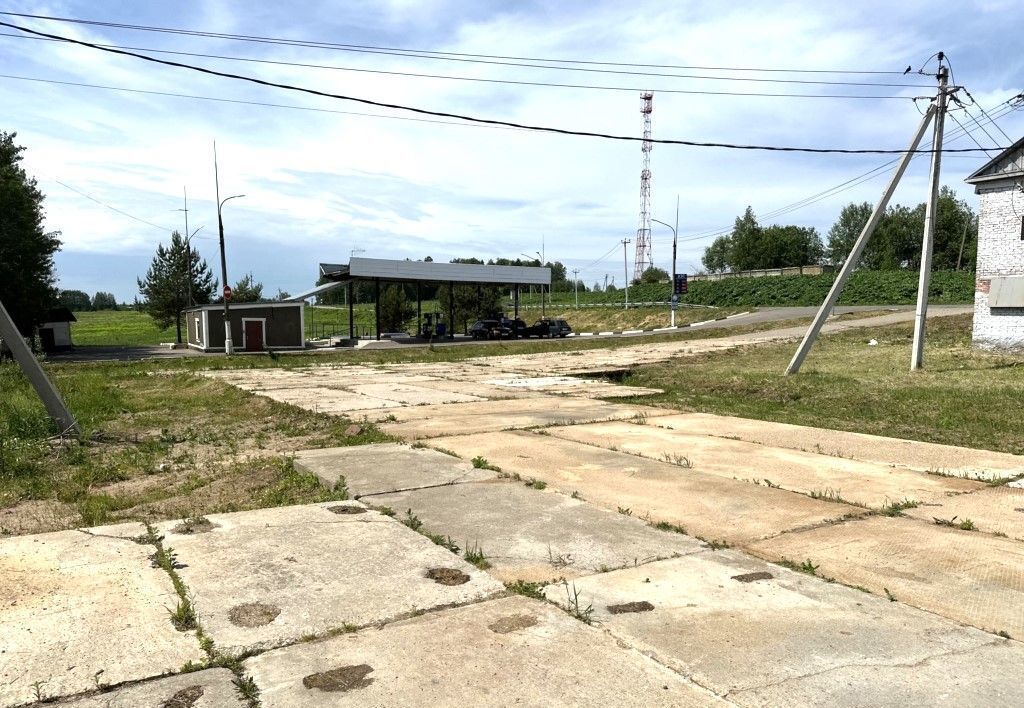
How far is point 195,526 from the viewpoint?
18.4 ft

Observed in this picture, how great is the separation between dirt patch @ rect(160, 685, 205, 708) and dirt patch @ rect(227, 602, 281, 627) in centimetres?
66

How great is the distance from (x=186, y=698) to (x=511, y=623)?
162cm

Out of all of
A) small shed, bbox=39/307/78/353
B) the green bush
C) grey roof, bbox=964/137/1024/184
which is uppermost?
grey roof, bbox=964/137/1024/184

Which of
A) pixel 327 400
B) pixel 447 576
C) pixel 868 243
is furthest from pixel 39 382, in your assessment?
pixel 868 243

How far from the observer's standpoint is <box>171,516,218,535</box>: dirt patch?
549cm

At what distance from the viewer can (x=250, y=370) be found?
85.5 ft

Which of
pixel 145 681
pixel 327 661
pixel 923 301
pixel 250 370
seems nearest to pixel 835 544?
pixel 327 661

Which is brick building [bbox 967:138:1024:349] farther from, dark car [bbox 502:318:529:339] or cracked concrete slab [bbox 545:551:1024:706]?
dark car [bbox 502:318:529:339]

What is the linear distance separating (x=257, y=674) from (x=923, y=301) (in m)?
19.0

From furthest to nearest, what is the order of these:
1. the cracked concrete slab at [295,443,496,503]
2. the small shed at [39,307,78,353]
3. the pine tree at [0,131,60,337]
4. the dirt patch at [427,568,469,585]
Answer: the small shed at [39,307,78,353] → the pine tree at [0,131,60,337] → the cracked concrete slab at [295,443,496,503] → the dirt patch at [427,568,469,585]

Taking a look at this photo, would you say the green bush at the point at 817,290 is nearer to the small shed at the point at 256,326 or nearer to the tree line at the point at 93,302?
the small shed at the point at 256,326

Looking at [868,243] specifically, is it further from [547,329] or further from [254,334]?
[254,334]

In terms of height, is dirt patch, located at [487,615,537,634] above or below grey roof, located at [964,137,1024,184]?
below

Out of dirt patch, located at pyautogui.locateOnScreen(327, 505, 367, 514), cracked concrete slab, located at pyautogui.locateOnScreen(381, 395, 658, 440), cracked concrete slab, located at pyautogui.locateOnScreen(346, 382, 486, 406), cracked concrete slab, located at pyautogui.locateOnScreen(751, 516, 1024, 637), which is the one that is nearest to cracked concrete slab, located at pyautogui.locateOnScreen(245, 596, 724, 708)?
cracked concrete slab, located at pyautogui.locateOnScreen(751, 516, 1024, 637)
